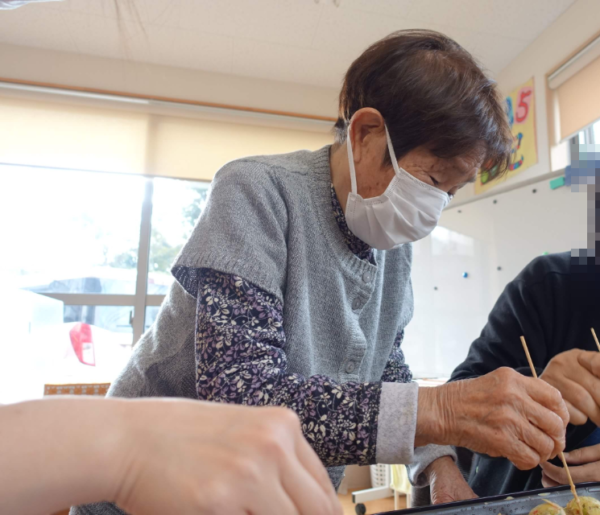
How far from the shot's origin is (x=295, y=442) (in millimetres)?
264

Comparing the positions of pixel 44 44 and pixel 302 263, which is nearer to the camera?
pixel 302 263

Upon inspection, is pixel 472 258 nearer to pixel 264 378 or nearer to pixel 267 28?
pixel 267 28

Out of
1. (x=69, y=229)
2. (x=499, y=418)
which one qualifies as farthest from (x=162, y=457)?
(x=69, y=229)

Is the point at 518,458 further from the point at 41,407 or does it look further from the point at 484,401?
the point at 41,407

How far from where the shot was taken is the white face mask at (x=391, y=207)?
2.68 ft

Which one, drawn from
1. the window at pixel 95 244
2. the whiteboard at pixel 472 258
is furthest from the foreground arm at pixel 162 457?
the window at pixel 95 244

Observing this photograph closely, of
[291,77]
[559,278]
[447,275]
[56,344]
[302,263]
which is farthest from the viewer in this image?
[291,77]

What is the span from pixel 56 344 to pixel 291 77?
2.21 meters

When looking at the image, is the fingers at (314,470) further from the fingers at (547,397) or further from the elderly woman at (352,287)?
the fingers at (547,397)

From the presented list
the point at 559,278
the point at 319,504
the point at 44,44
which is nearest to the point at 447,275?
the point at 559,278

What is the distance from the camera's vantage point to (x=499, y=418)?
55 centimetres

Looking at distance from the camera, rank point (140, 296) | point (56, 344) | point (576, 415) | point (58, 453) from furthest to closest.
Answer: point (140, 296)
point (56, 344)
point (576, 415)
point (58, 453)

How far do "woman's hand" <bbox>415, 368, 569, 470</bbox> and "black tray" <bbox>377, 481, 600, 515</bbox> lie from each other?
0.19 ft

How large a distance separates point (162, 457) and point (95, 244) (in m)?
2.92
